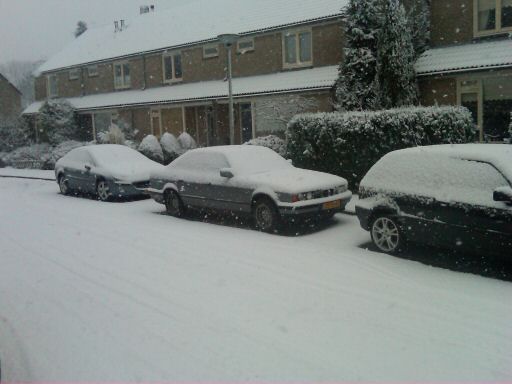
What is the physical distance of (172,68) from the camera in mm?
26547

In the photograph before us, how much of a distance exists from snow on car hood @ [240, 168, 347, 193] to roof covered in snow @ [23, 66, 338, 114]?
31.6 feet

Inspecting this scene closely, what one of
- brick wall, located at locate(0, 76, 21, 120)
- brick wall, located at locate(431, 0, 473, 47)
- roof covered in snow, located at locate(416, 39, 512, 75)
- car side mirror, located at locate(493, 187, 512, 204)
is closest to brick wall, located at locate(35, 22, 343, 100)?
brick wall, located at locate(431, 0, 473, 47)

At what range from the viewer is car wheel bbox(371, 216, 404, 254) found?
7.30 m

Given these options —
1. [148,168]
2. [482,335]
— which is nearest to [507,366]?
[482,335]

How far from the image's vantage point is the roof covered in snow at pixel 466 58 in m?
15.1

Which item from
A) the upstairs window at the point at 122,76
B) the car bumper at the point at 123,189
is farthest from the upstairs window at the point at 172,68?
the car bumper at the point at 123,189

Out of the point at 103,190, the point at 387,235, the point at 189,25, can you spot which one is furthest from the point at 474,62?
the point at 189,25

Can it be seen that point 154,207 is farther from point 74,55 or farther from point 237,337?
point 74,55

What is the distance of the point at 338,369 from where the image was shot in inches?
159

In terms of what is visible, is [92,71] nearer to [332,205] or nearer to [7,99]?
[7,99]

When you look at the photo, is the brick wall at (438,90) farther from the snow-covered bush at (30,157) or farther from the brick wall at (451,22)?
the snow-covered bush at (30,157)

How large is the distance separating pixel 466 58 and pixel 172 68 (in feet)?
52.4

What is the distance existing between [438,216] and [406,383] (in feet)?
11.3

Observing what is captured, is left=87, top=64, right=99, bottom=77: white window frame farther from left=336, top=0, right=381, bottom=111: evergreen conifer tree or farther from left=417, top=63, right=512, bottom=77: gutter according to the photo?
left=417, top=63, right=512, bottom=77: gutter
